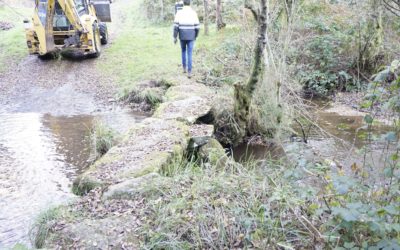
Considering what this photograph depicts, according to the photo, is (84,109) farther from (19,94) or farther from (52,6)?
(52,6)

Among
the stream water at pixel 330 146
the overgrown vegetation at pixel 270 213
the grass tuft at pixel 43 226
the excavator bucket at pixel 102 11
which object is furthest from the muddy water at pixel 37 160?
the excavator bucket at pixel 102 11

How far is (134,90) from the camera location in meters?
9.32

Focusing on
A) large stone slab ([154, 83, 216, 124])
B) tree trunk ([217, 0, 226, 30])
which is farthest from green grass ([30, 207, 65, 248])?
tree trunk ([217, 0, 226, 30])

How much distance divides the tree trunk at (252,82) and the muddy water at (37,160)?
219cm

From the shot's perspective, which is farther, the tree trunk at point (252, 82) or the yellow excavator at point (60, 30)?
the yellow excavator at point (60, 30)

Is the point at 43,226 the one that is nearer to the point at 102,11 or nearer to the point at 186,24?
the point at 186,24

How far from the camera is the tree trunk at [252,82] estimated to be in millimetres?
5834

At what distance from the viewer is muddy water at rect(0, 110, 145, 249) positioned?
4439mm

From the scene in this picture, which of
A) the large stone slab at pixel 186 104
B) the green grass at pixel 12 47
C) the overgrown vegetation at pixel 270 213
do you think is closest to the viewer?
the overgrown vegetation at pixel 270 213

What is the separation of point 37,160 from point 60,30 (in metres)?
7.20

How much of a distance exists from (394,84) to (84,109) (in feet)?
23.6

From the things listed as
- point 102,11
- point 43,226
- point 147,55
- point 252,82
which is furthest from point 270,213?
point 102,11

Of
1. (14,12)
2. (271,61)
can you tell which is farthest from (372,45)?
(14,12)

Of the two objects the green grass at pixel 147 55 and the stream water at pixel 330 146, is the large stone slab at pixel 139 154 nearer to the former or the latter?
the stream water at pixel 330 146
